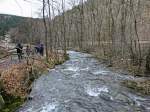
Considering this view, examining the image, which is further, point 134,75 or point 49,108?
point 134,75

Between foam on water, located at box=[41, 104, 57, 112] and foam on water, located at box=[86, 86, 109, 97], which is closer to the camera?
foam on water, located at box=[41, 104, 57, 112]

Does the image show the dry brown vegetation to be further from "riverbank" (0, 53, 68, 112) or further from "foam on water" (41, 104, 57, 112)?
"foam on water" (41, 104, 57, 112)

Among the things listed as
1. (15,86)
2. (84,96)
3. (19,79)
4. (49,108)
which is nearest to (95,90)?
(84,96)

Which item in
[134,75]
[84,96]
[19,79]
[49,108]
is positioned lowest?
[49,108]

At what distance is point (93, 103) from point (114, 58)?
838 inches

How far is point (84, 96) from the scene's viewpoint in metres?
18.5

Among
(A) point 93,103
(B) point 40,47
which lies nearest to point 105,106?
(A) point 93,103

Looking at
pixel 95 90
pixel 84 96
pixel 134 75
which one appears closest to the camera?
pixel 84 96

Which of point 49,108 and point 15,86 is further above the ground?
point 15,86

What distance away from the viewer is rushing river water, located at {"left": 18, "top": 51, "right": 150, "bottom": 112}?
1584 centimetres

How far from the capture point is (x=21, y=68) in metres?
23.7

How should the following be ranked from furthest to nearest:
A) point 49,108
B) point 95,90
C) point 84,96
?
point 95,90
point 84,96
point 49,108

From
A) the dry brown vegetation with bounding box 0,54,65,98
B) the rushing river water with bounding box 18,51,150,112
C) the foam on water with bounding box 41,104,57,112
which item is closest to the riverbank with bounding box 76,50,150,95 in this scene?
the rushing river water with bounding box 18,51,150,112

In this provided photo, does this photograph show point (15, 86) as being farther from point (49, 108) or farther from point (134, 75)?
point (134, 75)
